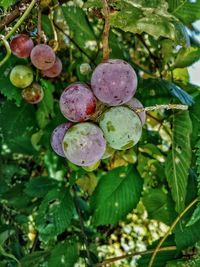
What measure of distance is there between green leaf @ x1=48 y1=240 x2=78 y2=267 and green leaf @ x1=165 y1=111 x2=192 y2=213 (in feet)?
1.35

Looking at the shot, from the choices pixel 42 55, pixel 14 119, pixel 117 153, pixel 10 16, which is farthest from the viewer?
pixel 117 153

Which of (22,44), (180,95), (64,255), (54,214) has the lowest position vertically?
(64,255)

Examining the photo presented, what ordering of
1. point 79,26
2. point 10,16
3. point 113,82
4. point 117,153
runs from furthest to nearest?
A: 1. point 117,153
2. point 79,26
3. point 10,16
4. point 113,82

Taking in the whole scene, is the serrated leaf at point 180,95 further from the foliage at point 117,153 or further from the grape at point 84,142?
the grape at point 84,142

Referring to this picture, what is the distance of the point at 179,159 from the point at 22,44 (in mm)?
432

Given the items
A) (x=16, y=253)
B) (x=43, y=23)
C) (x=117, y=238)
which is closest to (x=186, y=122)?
(x=43, y=23)

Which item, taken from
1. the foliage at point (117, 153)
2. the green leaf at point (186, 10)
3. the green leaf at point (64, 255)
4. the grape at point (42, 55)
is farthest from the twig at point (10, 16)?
the green leaf at point (64, 255)

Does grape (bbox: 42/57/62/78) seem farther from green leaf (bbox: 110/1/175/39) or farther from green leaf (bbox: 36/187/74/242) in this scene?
green leaf (bbox: 36/187/74/242)

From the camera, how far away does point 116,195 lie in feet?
4.15

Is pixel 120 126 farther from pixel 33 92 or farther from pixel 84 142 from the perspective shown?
pixel 33 92

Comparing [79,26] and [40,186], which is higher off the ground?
[79,26]

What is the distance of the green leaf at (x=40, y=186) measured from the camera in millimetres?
1425

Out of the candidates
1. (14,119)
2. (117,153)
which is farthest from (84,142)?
(117,153)

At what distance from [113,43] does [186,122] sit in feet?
0.98
